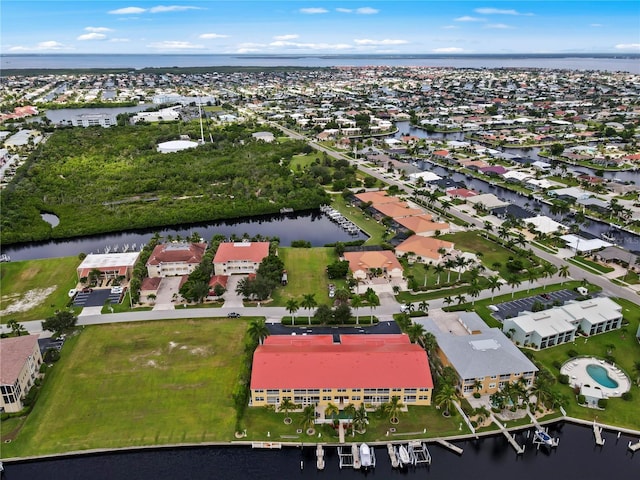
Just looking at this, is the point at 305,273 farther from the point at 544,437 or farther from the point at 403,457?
the point at 544,437

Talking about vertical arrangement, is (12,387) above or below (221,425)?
above

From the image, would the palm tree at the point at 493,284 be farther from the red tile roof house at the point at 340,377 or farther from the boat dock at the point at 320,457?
the boat dock at the point at 320,457

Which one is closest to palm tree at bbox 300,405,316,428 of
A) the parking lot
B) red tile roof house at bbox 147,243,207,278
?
the parking lot

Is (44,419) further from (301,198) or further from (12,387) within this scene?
(301,198)

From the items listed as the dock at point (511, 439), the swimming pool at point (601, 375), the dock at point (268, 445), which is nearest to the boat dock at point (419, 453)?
the dock at point (511, 439)

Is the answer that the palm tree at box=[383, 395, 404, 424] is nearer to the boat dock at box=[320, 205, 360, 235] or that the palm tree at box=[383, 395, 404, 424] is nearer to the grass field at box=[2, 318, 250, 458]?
the grass field at box=[2, 318, 250, 458]

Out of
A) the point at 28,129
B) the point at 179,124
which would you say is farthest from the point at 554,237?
the point at 28,129
